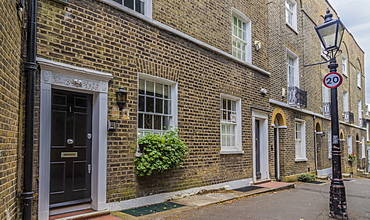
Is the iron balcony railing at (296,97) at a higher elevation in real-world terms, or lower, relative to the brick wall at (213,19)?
lower

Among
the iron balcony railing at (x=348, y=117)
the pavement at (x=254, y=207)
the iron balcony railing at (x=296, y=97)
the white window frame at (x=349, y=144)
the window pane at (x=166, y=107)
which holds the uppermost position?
the iron balcony railing at (x=296, y=97)

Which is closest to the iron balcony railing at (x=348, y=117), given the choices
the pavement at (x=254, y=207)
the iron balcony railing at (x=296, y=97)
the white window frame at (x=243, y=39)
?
the iron balcony railing at (x=296, y=97)

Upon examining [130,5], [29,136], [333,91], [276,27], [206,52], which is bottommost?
[29,136]

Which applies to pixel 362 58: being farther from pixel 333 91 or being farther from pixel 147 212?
pixel 147 212

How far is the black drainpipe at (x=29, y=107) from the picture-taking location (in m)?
4.85

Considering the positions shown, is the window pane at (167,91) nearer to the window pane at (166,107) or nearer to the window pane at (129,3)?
the window pane at (166,107)

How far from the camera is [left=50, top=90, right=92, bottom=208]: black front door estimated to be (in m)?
5.70

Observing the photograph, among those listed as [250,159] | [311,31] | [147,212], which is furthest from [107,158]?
[311,31]

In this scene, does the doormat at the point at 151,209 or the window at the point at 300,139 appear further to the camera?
the window at the point at 300,139

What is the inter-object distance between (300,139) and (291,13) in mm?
6382

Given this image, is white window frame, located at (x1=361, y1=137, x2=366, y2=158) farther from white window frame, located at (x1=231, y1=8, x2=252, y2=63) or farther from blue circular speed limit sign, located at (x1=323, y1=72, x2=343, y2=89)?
blue circular speed limit sign, located at (x1=323, y1=72, x2=343, y2=89)

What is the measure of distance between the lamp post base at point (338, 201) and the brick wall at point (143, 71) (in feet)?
11.1

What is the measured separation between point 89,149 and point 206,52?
4.77 m

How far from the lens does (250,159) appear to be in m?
11.2
